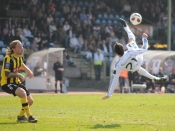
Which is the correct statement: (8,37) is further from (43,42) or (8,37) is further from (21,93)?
(21,93)

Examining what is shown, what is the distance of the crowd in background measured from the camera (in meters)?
34.4

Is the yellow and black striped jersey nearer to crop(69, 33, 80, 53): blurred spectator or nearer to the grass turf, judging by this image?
the grass turf

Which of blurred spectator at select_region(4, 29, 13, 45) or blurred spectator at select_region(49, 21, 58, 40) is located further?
blurred spectator at select_region(49, 21, 58, 40)

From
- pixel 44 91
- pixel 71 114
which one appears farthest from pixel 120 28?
pixel 71 114

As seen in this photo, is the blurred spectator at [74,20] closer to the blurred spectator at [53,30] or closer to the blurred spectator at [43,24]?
the blurred spectator at [53,30]

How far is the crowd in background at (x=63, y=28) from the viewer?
34.4 meters

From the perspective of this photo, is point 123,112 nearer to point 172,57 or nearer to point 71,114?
point 71,114

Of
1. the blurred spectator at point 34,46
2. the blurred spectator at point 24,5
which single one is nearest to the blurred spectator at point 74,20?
the blurred spectator at point 24,5

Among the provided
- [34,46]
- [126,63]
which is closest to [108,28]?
[34,46]

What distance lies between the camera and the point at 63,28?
3634cm

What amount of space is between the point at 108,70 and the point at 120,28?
5536mm

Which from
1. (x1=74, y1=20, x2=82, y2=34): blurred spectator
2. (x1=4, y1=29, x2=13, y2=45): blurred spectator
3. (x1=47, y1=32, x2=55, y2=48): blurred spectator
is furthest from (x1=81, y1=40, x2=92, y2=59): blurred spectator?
(x1=4, y1=29, x2=13, y2=45): blurred spectator

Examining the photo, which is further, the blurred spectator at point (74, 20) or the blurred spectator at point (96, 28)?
the blurred spectator at point (96, 28)

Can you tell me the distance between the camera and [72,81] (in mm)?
34562
